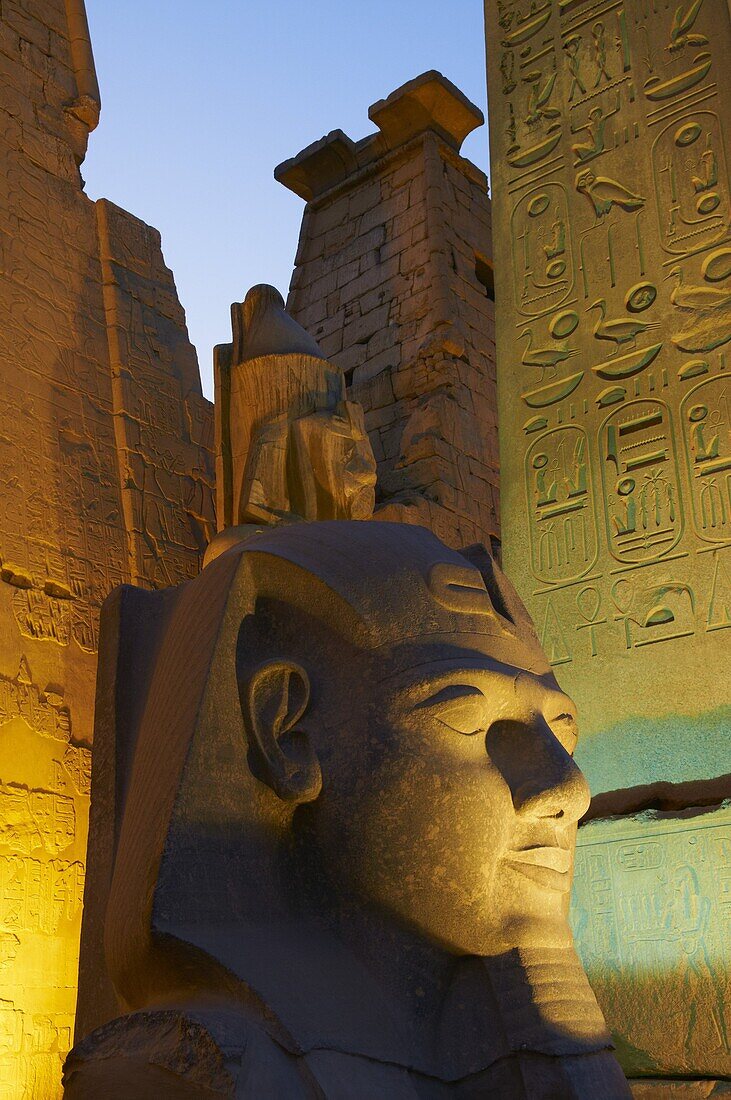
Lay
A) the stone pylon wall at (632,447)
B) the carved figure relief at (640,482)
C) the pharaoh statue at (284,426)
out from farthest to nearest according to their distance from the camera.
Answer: the pharaoh statue at (284,426) → the carved figure relief at (640,482) → the stone pylon wall at (632,447)

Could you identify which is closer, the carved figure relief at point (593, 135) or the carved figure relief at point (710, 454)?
the carved figure relief at point (710, 454)

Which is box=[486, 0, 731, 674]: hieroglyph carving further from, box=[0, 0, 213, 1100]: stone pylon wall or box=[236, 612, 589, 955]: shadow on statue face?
box=[0, 0, 213, 1100]: stone pylon wall

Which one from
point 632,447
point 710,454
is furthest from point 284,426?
point 710,454

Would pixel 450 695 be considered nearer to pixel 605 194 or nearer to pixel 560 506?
pixel 560 506

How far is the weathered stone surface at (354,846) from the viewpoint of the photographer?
1.49m

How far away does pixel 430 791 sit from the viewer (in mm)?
1575

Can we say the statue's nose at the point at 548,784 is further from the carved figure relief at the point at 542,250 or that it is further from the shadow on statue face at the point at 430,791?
the carved figure relief at the point at 542,250

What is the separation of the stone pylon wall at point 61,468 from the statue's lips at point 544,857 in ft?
16.0

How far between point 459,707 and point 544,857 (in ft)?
0.81

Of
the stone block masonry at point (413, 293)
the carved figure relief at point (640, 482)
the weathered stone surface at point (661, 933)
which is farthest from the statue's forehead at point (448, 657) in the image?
the stone block masonry at point (413, 293)

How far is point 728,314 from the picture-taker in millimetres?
3871

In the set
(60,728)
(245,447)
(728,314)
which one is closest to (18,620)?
(60,728)

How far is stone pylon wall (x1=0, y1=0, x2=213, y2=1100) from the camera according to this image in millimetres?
6012

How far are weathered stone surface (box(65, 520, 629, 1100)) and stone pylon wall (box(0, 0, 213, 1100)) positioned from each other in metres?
4.68
